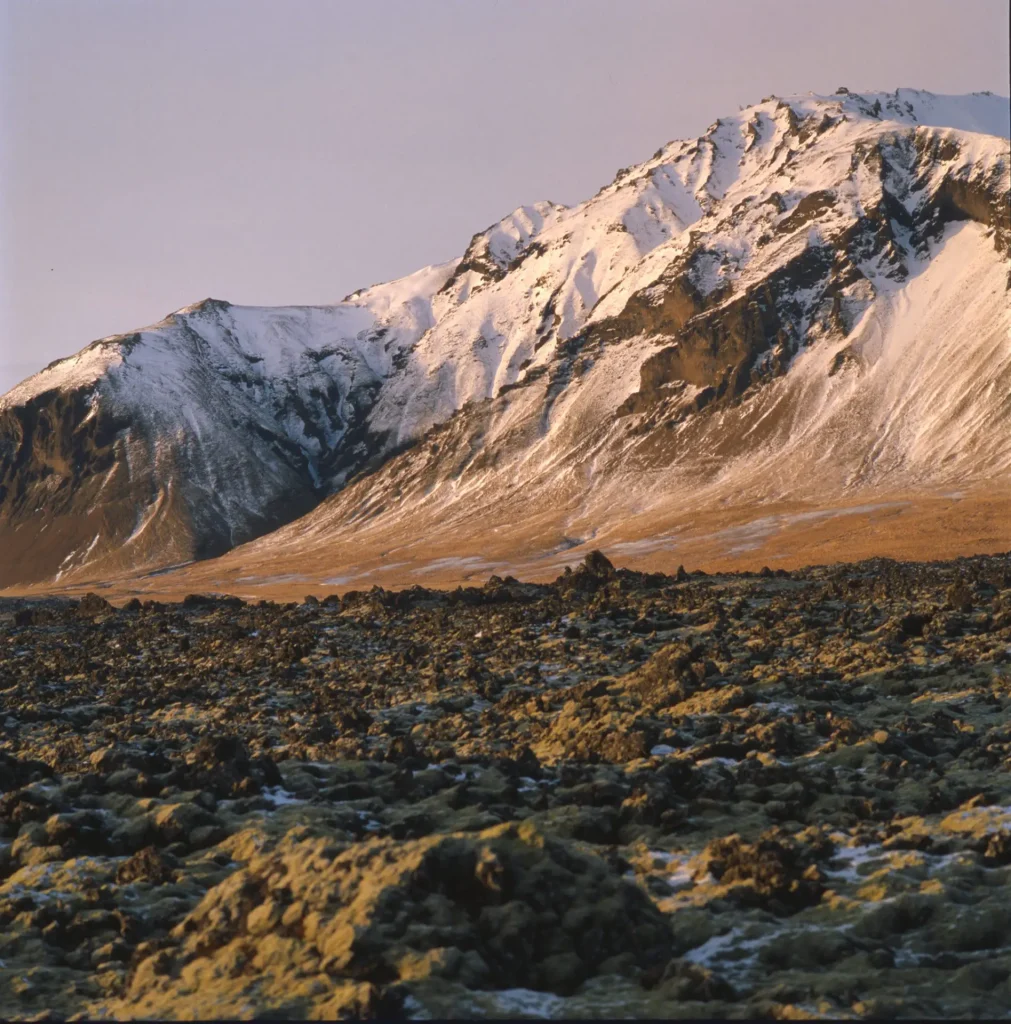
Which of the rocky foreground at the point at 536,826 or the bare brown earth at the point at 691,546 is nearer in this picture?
the rocky foreground at the point at 536,826

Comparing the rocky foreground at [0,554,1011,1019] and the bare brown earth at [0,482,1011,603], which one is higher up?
the rocky foreground at [0,554,1011,1019]

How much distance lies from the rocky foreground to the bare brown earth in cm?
7712

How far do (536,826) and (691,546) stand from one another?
449 ft

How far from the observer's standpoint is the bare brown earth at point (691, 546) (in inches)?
4530

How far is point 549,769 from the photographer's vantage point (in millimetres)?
19672

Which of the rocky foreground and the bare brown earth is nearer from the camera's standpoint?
the rocky foreground

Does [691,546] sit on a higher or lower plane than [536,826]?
lower

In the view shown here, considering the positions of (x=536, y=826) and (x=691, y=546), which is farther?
(x=691, y=546)

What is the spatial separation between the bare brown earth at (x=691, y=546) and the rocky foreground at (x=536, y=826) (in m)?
77.1

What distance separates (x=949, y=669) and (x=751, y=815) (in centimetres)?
1054

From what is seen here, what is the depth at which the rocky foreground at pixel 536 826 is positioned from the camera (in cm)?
1186

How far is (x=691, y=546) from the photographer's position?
14900cm

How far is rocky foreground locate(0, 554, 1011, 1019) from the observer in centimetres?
1186

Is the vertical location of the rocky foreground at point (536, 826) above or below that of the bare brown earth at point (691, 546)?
above
